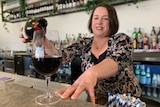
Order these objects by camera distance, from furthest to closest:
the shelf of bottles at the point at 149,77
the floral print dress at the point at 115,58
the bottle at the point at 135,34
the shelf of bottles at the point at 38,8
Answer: the shelf of bottles at the point at 38,8 < the bottle at the point at 135,34 < the shelf of bottles at the point at 149,77 < the floral print dress at the point at 115,58

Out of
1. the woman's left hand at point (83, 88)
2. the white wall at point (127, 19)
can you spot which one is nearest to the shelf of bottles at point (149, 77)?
the white wall at point (127, 19)

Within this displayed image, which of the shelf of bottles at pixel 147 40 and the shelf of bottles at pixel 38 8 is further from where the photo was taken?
the shelf of bottles at pixel 38 8

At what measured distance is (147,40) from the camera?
2381 mm

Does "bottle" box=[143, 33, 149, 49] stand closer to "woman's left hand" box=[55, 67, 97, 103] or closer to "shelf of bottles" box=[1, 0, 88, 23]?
"shelf of bottles" box=[1, 0, 88, 23]

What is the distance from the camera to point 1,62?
4129 mm

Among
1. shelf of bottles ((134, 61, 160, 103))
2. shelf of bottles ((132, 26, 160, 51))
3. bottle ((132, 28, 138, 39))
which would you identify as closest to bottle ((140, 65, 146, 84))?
shelf of bottles ((134, 61, 160, 103))

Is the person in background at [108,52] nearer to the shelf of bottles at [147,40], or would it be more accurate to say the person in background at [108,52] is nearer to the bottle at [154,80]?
the bottle at [154,80]

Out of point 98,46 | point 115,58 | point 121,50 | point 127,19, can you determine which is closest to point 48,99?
point 115,58

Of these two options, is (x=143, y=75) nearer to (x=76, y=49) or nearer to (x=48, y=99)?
(x=76, y=49)

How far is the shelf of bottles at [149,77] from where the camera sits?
198cm

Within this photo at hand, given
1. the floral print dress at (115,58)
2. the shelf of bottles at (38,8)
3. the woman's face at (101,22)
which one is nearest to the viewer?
the floral print dress at (115,58)

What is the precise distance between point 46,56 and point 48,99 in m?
0.13

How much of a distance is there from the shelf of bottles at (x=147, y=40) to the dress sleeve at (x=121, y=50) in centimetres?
144

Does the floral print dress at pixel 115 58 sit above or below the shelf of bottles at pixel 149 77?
above
